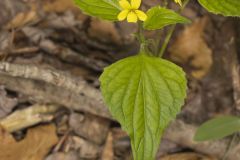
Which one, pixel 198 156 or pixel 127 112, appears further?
pixel 198 156

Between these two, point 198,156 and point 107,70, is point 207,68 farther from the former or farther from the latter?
point 107,70

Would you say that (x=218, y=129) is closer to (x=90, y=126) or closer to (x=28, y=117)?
(x=90, y=126)

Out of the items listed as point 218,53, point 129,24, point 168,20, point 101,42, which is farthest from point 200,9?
point 168,20

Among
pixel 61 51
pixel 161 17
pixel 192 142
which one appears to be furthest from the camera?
pixel 61 51

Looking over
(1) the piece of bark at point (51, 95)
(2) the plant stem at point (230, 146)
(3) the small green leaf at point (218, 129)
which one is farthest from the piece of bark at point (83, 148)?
(2) the plant stem at point (230, 146)

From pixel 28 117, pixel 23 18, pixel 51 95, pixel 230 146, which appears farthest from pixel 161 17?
pixel 23 18

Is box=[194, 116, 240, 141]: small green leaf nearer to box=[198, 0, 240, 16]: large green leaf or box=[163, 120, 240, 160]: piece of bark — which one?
box=[163, 120, 240, 160]: piece of bark
